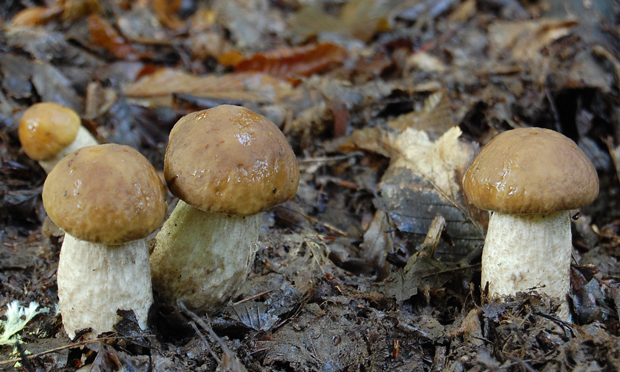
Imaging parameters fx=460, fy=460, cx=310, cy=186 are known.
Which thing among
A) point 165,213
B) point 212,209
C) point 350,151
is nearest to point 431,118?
point 350,151

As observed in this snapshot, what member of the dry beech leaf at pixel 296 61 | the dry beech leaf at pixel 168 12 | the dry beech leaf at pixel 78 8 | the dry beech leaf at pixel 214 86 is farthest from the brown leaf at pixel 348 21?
the dry beech leaf at pixel 78 8

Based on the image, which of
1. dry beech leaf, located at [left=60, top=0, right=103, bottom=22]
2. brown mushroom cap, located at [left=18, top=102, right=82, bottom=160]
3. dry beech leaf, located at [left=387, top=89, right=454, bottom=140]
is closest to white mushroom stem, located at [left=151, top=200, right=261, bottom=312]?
brown mushroom cap, located at [left=18, top=102, right=82, bottom=160]

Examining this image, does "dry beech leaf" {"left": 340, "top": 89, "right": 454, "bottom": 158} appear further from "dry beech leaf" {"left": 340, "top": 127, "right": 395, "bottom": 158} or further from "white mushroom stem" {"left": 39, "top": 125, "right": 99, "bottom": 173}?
"white mushroom stem" {"left": 39, "top": 125, "right": 99, "bottom": 173}

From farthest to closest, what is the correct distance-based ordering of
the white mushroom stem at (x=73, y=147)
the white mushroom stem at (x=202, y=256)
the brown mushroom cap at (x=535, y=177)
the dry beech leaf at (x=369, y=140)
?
the dry beech leaf at (x=369, y=140), the white mushroom stem at (x=73, y=147), the white mushroom stem at (x=202, y=256), the brown mushroom cap at (x=535, y=177)

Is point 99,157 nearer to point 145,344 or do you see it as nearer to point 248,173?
point 248,173

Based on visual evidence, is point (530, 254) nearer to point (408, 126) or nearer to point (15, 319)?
point (408, 126)

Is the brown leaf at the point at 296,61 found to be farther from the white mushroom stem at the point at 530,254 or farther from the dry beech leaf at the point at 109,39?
the white mushroom stem at the point at 530,254
